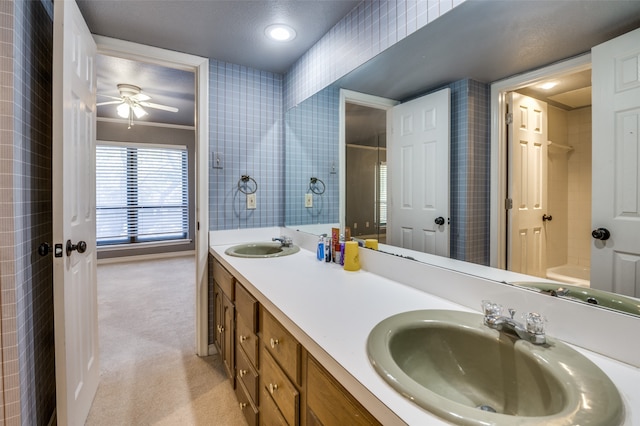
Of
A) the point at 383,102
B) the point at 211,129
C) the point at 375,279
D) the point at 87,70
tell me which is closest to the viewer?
the point at 375,279

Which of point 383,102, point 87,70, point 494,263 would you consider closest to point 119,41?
point 87,70

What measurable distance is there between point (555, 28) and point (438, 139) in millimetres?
457

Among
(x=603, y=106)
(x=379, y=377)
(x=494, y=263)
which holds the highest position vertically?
(x=603, y=106)

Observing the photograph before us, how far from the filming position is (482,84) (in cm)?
104

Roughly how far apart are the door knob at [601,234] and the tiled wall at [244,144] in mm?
1992

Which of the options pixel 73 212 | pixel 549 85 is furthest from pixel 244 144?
pixel 549 85

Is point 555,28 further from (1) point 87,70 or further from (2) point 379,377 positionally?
(1) point 87,70

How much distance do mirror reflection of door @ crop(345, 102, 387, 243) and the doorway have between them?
61 centimetres

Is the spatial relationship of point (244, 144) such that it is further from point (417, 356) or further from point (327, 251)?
point (417, 356)

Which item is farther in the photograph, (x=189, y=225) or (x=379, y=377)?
(x=189, y=225)

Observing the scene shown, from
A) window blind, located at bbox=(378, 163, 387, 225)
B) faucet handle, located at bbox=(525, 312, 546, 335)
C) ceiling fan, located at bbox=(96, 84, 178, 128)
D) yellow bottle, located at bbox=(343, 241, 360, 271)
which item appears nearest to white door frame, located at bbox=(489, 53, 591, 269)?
faucet handle, located at bbox=(525, 312, 546, 335)

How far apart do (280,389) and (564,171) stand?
1086mm

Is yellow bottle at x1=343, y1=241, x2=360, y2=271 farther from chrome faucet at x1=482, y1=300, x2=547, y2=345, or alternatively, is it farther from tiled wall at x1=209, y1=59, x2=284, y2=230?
tiled wall at x1=209, y1=59, x2=284, y2=230

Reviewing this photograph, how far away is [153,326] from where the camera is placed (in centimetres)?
276
